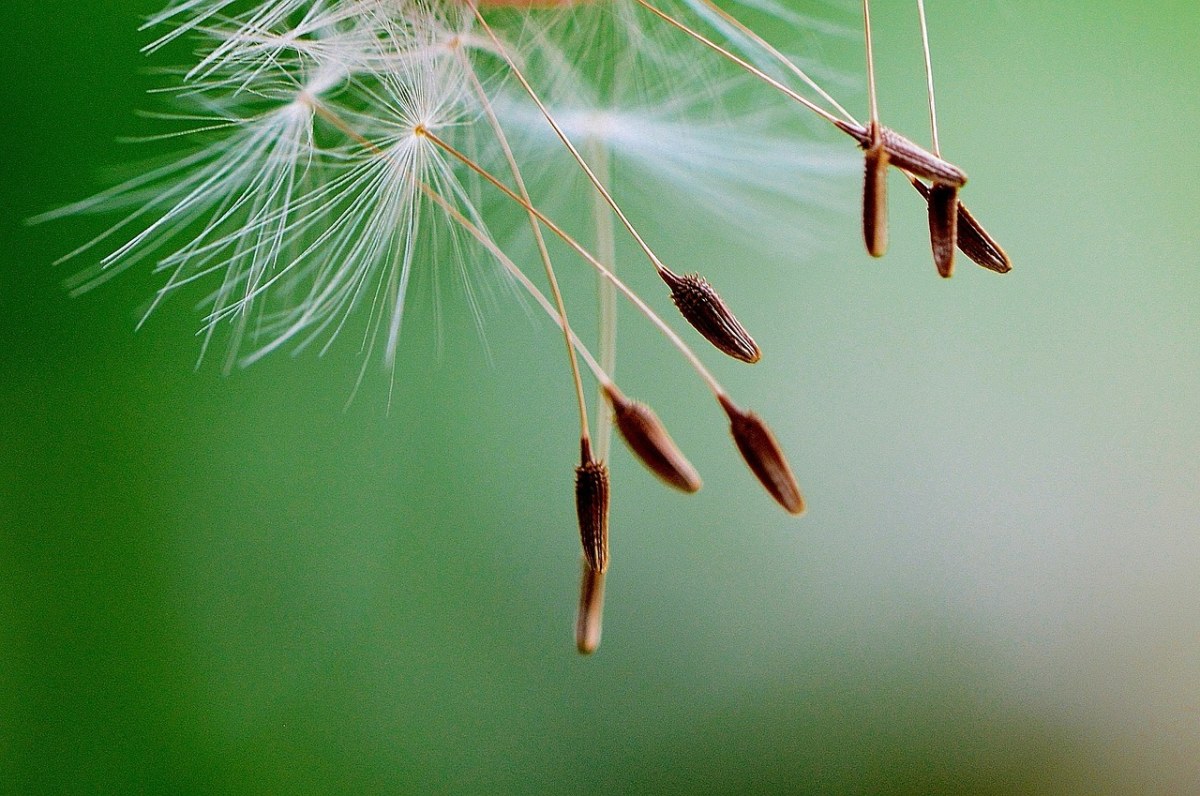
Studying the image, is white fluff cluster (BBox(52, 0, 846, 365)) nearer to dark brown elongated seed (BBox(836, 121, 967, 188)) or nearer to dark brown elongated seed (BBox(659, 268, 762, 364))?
dark brown elongated seed (BBox(659, 268, 762, 364))

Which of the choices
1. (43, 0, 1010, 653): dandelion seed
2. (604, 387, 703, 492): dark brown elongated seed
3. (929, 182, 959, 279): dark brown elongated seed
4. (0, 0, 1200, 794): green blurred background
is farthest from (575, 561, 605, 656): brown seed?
(0, 0, 1200, 794): green blurred background

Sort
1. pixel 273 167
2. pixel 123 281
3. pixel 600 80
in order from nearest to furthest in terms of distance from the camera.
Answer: pixel 273 167
pixel 600 80
pixel 123 281

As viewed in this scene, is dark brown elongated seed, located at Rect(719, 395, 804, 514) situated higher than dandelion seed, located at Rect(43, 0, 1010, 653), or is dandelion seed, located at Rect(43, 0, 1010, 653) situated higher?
dandelion seed, located at Rect(43, 0, 1010, 653)

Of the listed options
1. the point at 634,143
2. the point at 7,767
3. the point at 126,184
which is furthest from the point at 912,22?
the point at 7,767

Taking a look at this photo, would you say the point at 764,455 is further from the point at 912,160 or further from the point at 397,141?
the point at 397,141

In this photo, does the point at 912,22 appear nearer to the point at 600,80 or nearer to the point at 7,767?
the point at 600,80

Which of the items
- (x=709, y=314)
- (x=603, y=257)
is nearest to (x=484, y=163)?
(x=603, y=257)
